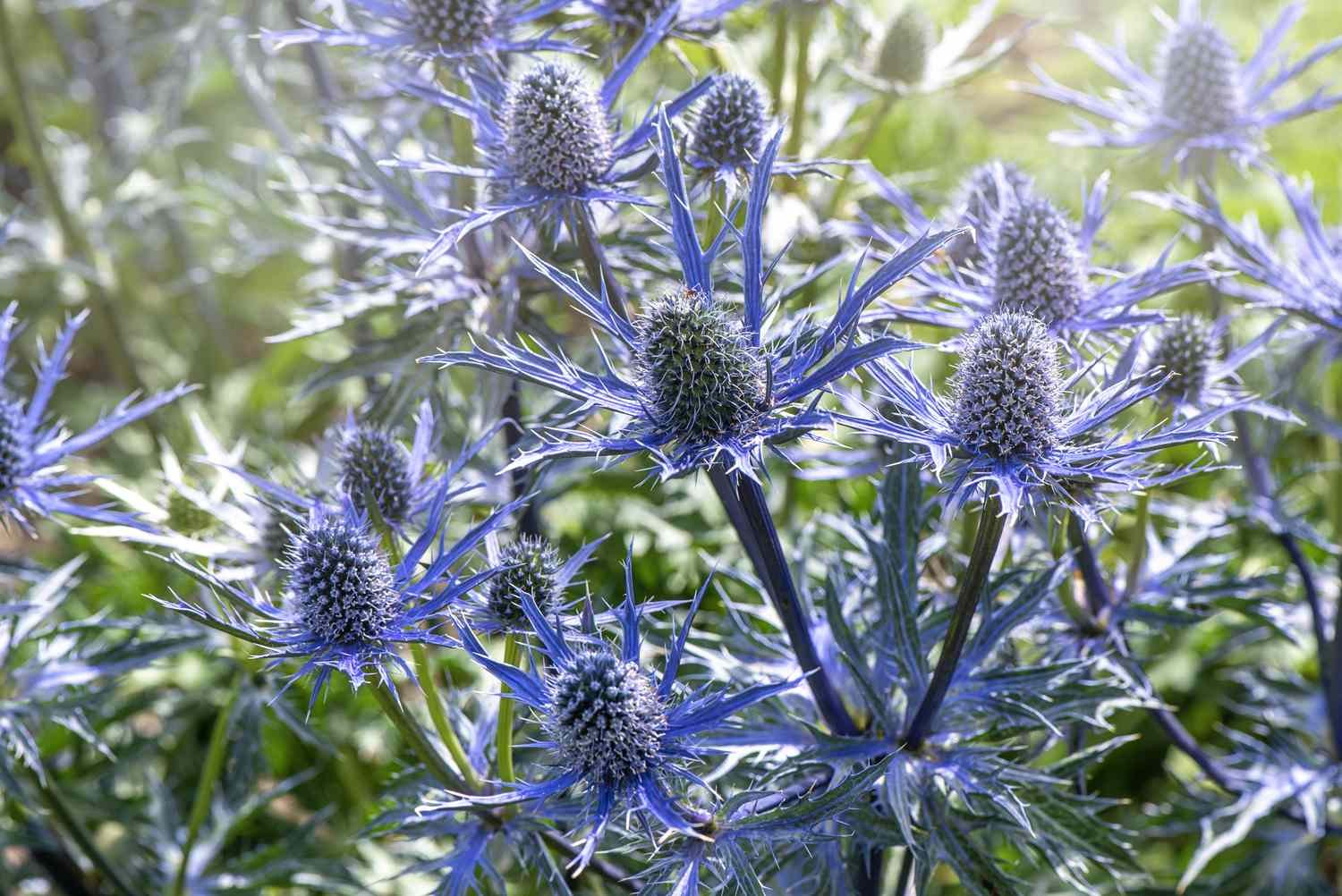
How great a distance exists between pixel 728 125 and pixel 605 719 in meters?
0.63

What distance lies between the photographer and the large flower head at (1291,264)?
1308mm

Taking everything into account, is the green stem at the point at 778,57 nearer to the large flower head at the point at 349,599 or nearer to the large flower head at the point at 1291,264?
the large flower head at the point at 1291,264

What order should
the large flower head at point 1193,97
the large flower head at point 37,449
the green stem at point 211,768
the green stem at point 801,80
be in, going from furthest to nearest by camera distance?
the green stem at point 801,80, the large flower head at point 1193,97, the green stem at point 211,768, the large flower head at point 37,449

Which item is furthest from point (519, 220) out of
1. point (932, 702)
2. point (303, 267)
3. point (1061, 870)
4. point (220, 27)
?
point (303, 267)

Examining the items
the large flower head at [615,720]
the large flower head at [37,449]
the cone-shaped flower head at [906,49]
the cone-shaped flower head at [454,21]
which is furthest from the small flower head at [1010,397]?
the cone-shaped flower head at [906,49]

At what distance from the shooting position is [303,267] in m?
3.10

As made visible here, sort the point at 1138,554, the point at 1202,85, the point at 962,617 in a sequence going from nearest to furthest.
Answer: the point at 962,617, the point at 1138,554, the point at 1202,85

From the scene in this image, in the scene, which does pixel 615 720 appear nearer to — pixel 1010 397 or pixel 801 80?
pixel 1010 397

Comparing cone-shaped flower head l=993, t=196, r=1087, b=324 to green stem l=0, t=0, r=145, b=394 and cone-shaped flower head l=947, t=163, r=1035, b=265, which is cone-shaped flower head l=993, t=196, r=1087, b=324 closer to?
cone-shaped flower head l=947, t=163, r=1035, b=265

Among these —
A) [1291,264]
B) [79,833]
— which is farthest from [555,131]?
[79,833]

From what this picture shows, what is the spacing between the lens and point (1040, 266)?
3.87 feet

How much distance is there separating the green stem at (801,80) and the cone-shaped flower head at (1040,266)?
57 centimetres

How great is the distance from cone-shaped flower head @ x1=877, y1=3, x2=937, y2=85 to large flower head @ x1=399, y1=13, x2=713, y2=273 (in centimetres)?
73

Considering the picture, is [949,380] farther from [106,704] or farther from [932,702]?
[106,704]
